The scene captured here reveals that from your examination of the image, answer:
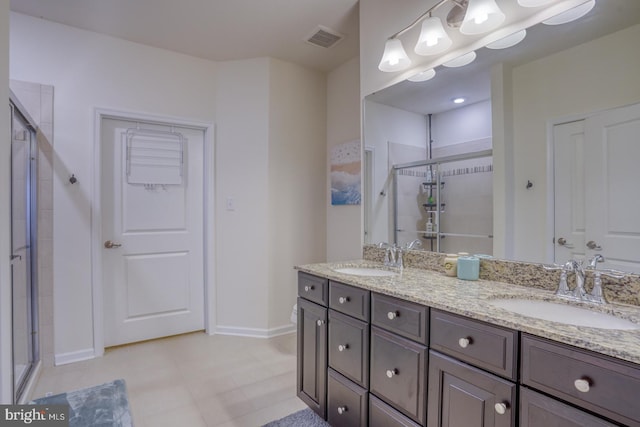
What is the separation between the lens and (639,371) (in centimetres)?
72

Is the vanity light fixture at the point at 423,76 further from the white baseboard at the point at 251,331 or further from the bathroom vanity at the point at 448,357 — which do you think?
the white baseboard at the point at 251,331

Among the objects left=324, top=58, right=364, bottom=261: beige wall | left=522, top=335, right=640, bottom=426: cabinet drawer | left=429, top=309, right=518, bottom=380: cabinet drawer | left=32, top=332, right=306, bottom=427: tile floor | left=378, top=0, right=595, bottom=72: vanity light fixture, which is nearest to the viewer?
left=522, top=335, right=640, bottom=426: cabinet drawer

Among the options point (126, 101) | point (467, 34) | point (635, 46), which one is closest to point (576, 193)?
point (635, 46)

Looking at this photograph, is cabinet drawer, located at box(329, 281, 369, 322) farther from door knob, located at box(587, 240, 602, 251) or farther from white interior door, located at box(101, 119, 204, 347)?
white interior door, located at box(101, 119, 204, 347)

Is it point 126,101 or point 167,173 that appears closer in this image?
point 126,101

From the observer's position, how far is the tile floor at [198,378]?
186 centimetres

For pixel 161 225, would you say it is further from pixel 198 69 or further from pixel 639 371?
pixel 639 371

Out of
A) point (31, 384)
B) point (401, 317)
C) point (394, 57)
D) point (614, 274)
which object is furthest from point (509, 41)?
point (31, 384)

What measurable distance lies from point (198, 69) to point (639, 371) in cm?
336

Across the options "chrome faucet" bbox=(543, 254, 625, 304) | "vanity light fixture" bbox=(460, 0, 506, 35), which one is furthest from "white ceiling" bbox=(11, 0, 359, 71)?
"chrome faucet" bbox=(543, 254, 625, 304)

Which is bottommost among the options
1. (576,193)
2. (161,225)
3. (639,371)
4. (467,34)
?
(639,371)

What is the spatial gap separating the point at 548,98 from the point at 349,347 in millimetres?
1385

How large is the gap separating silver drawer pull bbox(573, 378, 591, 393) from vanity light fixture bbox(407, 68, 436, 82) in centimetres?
153

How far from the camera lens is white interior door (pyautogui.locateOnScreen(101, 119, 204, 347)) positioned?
2730mm
